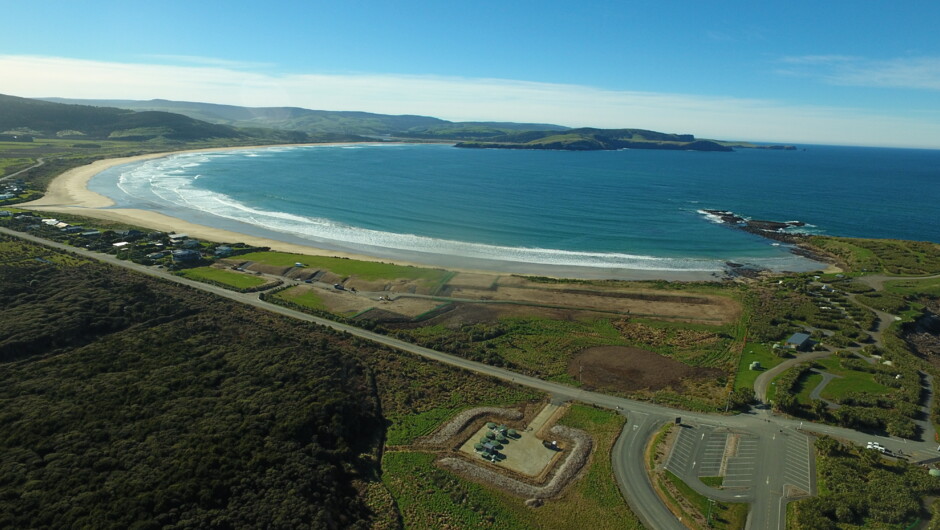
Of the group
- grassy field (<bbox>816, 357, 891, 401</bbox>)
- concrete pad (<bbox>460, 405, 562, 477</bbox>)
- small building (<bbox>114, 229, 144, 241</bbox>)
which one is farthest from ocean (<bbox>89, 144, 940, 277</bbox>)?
concrete pad (<bbox>460, 405, 562, 477</bbox>)

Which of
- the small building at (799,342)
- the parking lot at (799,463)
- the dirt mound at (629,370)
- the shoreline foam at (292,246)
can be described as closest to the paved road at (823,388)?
the small building at (799,342)

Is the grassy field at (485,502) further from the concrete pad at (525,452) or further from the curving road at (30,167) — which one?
the curving road at (30,167)

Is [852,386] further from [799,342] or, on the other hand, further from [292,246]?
[292,246]

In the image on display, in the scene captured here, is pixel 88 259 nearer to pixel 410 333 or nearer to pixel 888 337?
pixel 410 333

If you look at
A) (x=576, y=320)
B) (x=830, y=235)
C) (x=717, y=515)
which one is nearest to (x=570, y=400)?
(x=717, y=515)

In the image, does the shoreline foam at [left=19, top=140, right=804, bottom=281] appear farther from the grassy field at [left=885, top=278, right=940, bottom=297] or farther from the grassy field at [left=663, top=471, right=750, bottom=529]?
the grassy field at [left=663, top=471, right=750, bottom=529]

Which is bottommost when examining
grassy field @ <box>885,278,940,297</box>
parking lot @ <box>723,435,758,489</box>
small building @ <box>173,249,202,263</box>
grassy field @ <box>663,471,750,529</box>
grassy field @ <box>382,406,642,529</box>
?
grassy field @ <box>382,406,642,529</box>
